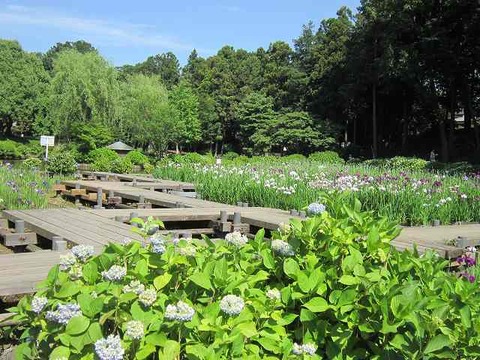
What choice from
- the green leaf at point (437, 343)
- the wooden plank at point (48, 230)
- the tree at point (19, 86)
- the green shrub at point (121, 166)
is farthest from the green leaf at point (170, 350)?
the tree at point (19, 86)

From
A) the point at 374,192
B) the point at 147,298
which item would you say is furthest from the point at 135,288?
the point at 374,192

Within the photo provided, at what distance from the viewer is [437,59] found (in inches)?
1134

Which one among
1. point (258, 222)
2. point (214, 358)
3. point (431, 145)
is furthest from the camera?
point (431, 145)

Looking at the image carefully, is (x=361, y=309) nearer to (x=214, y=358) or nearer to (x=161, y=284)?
(x=214, y=358)

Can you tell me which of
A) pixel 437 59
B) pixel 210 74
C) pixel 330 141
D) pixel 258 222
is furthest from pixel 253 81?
pixel 258 222

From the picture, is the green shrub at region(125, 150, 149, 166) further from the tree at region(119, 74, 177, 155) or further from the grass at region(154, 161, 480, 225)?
the tree at region(119, 74, 177, 155)

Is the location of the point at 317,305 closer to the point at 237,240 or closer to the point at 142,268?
the point at 237,240

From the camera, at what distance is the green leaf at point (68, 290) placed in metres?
1.82

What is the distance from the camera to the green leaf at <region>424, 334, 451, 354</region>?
5.22 ft

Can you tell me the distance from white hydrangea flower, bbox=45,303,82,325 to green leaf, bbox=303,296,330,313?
81 cm

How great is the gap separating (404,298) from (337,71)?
118ft

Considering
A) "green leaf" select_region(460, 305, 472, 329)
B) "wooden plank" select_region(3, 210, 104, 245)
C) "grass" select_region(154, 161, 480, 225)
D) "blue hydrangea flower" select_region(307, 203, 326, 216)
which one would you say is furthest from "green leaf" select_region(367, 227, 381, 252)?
"grass" select_region(154, 161, 480, 225)

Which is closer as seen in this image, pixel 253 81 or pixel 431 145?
pixel 431 145

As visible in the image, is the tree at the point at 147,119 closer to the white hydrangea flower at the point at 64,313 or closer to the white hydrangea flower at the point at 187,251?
the white hydrangea flower at the point at 187,251
